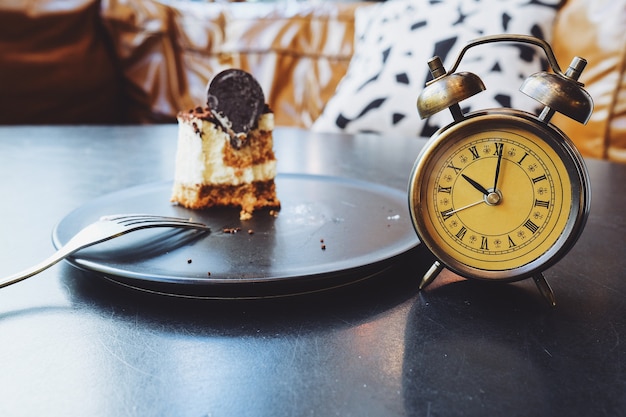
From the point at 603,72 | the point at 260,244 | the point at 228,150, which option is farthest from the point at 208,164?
the point at 603,72

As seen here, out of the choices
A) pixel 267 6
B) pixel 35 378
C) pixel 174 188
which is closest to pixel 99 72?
pixel 267 6

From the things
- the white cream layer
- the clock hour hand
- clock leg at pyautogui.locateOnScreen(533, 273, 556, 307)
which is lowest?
clock leg at pyautogui.locateOnScreen(533, 273, 556, 307)

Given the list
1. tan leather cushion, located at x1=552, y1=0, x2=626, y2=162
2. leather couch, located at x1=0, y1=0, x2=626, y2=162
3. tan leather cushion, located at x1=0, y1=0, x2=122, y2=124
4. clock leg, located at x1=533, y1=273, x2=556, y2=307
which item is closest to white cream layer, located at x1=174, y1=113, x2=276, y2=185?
clock leg, located at x1=533, y1=273, x2=556, y2=307

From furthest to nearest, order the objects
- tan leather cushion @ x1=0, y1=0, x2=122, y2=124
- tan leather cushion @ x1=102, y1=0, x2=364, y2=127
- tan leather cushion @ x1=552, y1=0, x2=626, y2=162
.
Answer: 1. tan leather cushion @ x1=102, y1=0, x2=364, y2=127
2. tan leather cushion @ x1=0, y1=0, x2=122, y2=124
3. tan leather cushion @ x1=552, y1=0, x2=626, y2=162

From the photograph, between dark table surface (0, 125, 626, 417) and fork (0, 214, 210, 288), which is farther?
fork (0, 214, 210, 288)

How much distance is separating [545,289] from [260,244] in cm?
42

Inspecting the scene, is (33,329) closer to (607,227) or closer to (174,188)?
(174,188)

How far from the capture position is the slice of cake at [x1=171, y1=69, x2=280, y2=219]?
1.11 meters

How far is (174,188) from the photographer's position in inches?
45.9

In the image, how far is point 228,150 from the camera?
116cm

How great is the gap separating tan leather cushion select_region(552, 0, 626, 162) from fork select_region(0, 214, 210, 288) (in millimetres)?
1879

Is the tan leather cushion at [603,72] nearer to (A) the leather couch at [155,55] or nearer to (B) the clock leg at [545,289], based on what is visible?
(A) the leather couch at [155,55]

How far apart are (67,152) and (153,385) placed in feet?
4.85

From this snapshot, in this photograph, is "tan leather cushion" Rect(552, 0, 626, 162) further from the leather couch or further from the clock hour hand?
the clock hour hand
